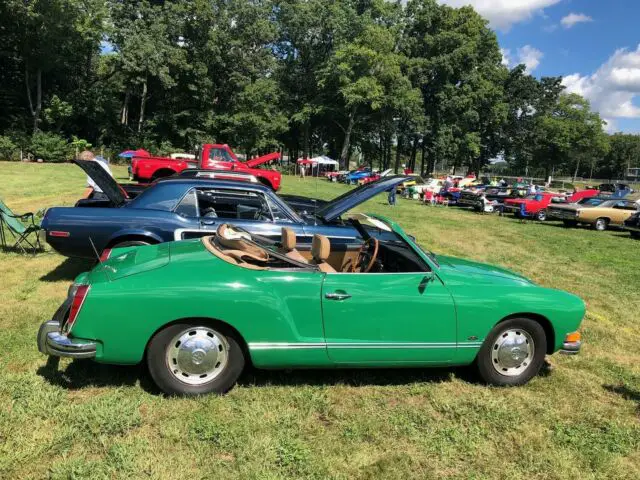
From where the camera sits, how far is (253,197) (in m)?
6.52

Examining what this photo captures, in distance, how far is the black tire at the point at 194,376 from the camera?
135 inches

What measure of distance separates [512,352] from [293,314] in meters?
1.91

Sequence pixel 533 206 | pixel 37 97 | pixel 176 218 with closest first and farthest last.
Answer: pixel 176 218, pixel 533 206, pixel 37 97

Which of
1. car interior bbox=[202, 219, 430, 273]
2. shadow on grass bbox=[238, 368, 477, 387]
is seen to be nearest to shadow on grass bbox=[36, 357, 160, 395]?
shadow on grass bbox=[238, 368, 477, 387]

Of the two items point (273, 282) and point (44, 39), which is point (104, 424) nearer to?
point (273, 282)

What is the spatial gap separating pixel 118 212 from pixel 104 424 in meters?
3.33

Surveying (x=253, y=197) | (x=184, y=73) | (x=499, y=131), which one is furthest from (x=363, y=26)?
(x=253, y=197)

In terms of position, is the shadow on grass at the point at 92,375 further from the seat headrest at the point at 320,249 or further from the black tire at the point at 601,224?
the black tire at the point at 601,224

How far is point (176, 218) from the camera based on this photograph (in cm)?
604

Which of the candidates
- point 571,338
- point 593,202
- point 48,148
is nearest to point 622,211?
point 593,202

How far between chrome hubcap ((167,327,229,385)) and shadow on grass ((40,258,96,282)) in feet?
13.2

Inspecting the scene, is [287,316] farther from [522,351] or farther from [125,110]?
[125,110]

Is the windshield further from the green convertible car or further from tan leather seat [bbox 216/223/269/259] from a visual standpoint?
tan leather seat [bbox 216/223/269/259]

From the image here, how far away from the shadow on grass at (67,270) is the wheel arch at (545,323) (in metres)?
5.75
